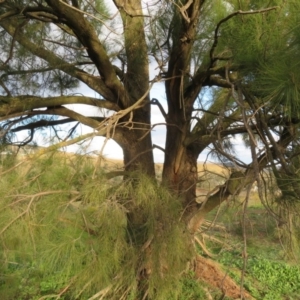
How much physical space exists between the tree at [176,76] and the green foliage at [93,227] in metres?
0.12

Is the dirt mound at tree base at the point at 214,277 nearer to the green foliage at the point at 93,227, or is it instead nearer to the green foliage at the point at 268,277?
the green foliage at the point at 268,277

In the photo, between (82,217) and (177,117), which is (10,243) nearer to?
(82,217)

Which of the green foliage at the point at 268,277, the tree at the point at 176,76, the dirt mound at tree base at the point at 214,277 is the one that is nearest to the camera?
the tree at the point at 176,76

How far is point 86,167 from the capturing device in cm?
183

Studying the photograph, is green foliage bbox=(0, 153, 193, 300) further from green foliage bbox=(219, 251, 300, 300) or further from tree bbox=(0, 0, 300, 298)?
green foliage bbox=(219, 251, 300, 300)

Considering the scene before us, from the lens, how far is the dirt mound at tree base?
293 centimetres

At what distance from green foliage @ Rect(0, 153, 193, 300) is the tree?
12 cm

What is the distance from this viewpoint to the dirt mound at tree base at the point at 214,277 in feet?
9.60

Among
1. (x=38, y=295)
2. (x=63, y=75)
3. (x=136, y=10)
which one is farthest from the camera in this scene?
(x=38, y=295)

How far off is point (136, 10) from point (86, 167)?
83 cm

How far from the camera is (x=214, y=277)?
9.98ft

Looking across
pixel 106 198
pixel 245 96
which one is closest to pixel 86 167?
pixel 106 198

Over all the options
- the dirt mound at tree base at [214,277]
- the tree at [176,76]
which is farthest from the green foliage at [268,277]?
the tree at [176,76]

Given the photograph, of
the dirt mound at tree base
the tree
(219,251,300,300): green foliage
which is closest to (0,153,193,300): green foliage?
the tree
